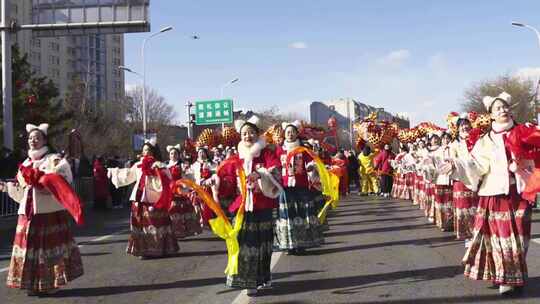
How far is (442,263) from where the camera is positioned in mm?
8141

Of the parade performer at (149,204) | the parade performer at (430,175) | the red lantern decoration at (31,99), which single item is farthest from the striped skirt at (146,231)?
the red lantern decoration at (31,99)

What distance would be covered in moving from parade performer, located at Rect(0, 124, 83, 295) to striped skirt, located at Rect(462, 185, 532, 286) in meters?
4.20

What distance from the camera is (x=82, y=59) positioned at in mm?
99000

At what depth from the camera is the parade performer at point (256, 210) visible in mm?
6469

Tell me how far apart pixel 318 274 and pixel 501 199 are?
8.04 ft

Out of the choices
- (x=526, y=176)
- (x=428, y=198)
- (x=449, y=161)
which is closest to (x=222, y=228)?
(x=449, y=161)

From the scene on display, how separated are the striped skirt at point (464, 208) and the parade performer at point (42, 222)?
583 cm

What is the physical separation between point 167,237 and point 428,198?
253 inches

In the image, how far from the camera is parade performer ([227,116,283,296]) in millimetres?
6469

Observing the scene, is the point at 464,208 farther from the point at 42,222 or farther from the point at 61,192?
the point at 42,222

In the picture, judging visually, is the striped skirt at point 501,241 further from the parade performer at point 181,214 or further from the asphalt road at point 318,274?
the parade performer at point 181,214

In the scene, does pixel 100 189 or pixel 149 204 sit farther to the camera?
pixel 100 189

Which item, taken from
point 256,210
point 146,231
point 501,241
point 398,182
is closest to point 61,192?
point 256,210

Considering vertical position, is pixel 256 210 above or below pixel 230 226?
above
